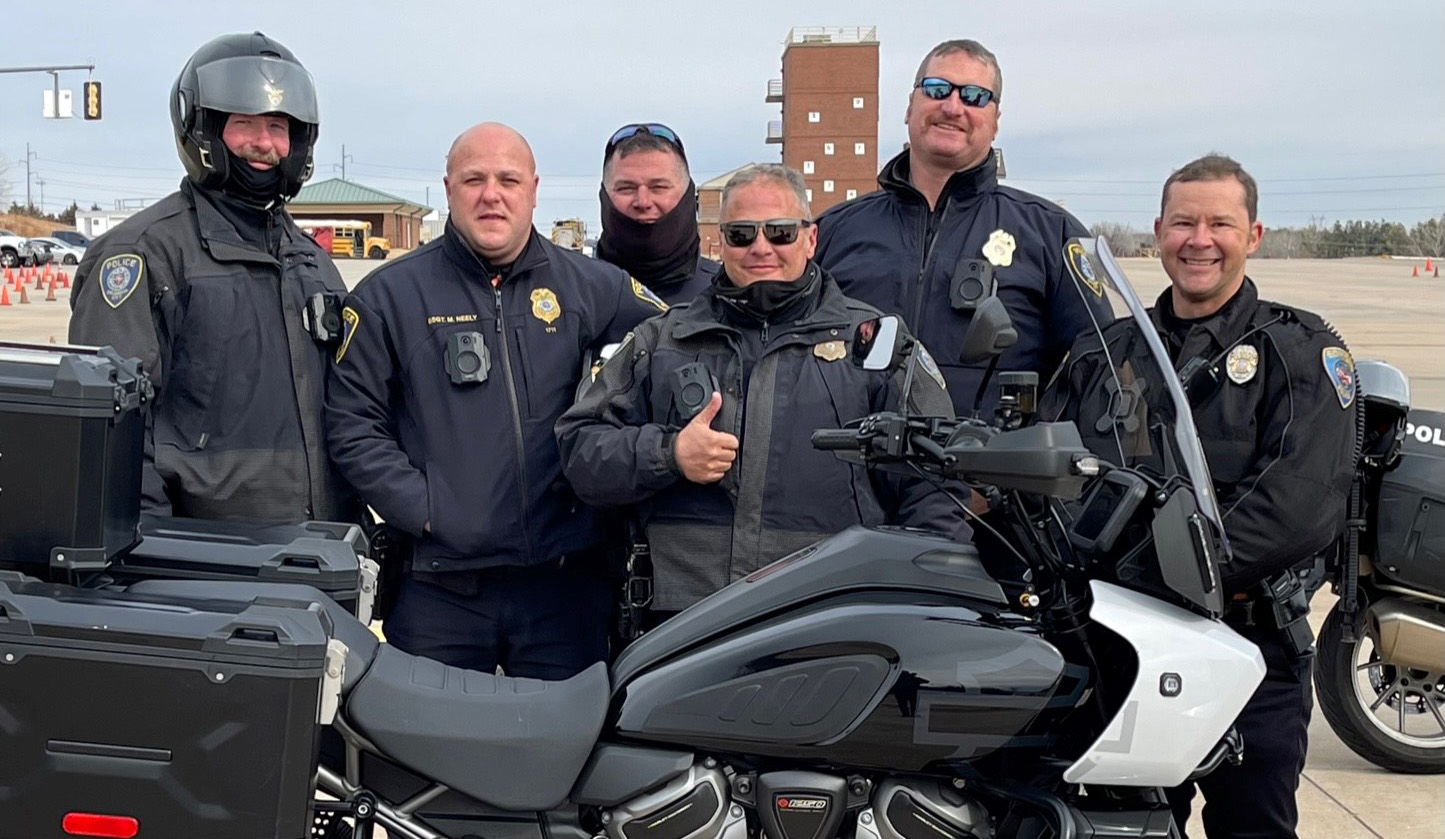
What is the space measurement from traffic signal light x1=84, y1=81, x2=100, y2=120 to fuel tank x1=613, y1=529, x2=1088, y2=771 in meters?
19.7

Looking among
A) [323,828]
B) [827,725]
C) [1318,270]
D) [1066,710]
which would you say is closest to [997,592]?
[1066,710]

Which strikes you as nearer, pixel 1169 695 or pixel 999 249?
pixel 1169 695

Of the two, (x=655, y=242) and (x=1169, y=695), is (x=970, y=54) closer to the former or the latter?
(x=655, y=242)

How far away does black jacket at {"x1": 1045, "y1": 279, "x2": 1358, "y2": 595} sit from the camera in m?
2.40

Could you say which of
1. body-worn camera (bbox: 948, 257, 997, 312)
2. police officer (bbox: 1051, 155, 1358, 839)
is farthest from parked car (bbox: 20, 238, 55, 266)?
police officer (bbox: 1051, 155, 1358, 839)

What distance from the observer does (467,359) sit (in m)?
2.88

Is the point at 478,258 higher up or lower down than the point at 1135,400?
higher up

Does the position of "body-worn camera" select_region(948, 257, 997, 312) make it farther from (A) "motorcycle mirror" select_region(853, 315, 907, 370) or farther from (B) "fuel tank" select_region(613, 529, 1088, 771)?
(B) "fuel tank" select_region(613, 529, 1088, 771)

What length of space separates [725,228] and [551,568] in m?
0.94

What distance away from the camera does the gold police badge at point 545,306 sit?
300 cm

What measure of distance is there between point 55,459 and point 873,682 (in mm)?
1334

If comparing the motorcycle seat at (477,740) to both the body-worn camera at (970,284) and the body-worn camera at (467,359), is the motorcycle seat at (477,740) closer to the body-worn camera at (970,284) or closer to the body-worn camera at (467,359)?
the body-worn camera at (467,359)

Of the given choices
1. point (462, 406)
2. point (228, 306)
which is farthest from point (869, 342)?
point (228, 306)

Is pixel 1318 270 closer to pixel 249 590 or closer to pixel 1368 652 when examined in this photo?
pixel 1368 652
